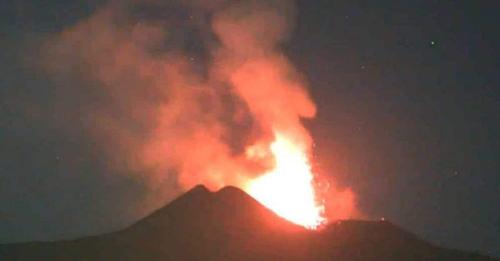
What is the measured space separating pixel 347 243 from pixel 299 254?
18.8 feet

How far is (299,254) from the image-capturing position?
8869 centimetres

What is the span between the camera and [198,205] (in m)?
101

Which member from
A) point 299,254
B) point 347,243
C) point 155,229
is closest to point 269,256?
point 299,254

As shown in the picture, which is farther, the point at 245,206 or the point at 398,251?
the point at 245,206

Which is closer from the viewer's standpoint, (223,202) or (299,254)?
(299,254)

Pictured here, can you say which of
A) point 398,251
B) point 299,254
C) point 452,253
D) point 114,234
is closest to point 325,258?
point 299,254

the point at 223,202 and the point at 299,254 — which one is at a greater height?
the point at 223,202

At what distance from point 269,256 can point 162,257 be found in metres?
10.7

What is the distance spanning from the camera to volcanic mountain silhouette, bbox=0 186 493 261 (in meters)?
89.2

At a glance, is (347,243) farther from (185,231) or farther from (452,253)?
(185,231)

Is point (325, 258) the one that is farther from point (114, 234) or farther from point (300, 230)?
point (114, 234)

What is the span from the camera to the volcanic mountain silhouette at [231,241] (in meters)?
89.2

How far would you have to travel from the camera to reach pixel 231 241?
3610 inches

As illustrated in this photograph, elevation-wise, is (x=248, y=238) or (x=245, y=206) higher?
(x=245, y=206)
